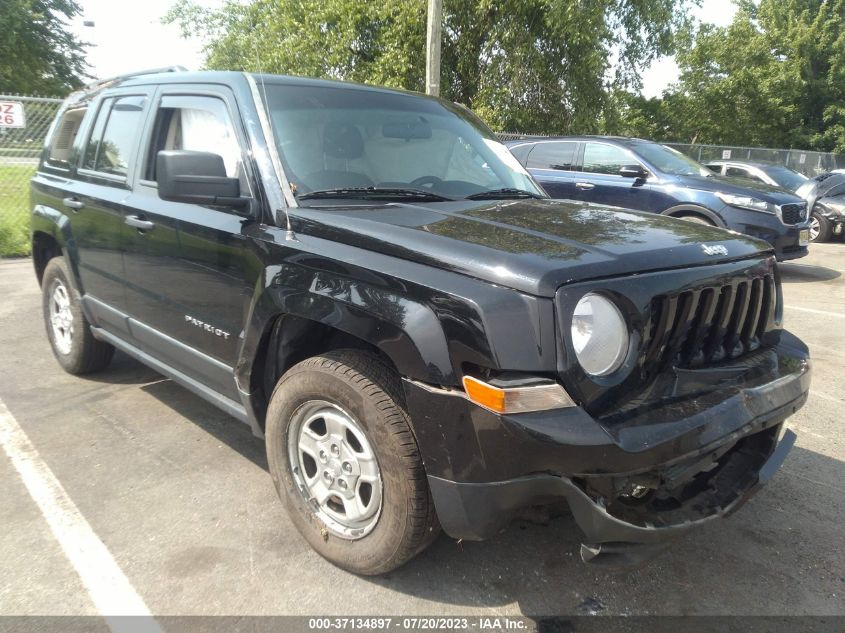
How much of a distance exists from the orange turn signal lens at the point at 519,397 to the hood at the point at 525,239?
0.29m

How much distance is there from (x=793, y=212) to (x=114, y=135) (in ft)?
27.2

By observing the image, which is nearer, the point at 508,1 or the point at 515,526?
the point at 515,526

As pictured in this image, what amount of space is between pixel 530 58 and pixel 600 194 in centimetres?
804

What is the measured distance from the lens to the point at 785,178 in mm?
13133

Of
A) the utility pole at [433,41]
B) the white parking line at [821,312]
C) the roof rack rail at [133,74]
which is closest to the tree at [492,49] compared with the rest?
the utility pole at [433,41]

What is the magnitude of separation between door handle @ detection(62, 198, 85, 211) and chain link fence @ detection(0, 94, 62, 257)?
5.93m

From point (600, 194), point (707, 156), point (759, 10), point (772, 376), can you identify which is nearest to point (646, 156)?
point (600, 194)

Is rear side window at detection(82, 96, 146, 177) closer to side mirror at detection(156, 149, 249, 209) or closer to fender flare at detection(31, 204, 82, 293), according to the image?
fender flare at detection(31, 204, 82, 293)

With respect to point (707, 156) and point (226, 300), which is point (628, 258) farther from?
point (707, 156)

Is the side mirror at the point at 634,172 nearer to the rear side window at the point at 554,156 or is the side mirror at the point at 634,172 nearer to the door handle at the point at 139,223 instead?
the rear side window at the point at 554,156

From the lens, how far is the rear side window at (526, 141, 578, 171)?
933cm

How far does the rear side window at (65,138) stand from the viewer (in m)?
4.44

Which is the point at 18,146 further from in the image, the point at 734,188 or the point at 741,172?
the point at 741,172

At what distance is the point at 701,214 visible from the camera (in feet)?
28.1
